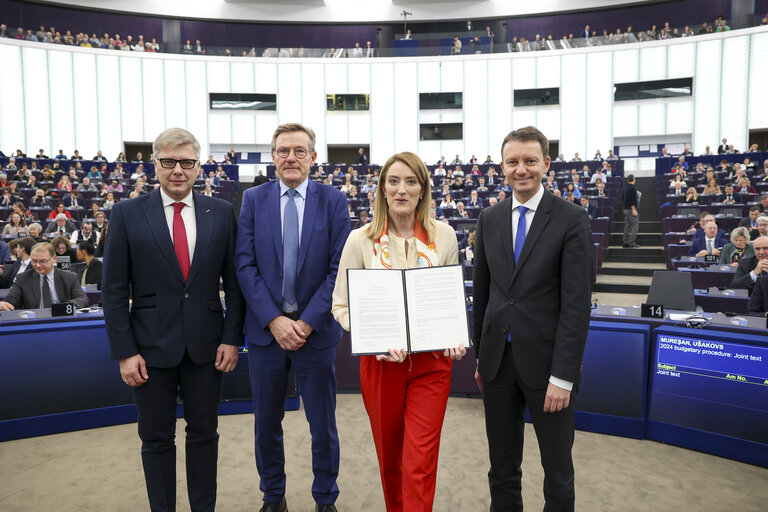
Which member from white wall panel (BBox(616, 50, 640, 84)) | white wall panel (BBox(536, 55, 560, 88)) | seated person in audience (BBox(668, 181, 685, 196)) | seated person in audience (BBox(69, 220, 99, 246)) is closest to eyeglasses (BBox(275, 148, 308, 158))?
seated person in audience (BBox(69, 220, 99, 246))

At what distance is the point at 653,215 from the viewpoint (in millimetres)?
12695

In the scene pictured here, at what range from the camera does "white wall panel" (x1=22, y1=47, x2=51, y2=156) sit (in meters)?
17.8

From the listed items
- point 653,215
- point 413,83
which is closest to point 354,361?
point 653,215

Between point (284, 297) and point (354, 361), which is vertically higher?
point (284, 297)

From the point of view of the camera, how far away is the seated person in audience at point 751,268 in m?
4.69

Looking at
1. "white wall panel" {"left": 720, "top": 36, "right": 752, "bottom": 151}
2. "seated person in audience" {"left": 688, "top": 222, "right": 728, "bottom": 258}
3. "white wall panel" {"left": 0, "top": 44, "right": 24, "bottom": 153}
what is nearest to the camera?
"seated person in audience" {"left": 688, "top": 222, "right": 728, "bottom": 258}

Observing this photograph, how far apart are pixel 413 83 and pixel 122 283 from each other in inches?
774

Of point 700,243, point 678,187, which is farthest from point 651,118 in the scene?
point 700,243

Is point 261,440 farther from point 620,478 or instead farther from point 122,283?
point 620,478

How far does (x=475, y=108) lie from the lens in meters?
20.1

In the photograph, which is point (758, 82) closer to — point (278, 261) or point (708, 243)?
Answer: point (708, 243)

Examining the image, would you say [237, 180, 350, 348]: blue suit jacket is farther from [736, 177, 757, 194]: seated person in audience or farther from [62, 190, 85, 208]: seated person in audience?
[736, 177, 757, 194]: seated person in audience

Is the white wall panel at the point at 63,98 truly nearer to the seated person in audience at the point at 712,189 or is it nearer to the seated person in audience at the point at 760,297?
the seated person in audience at the point at 712,189

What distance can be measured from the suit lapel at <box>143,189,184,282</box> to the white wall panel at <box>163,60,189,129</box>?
19.5 m
